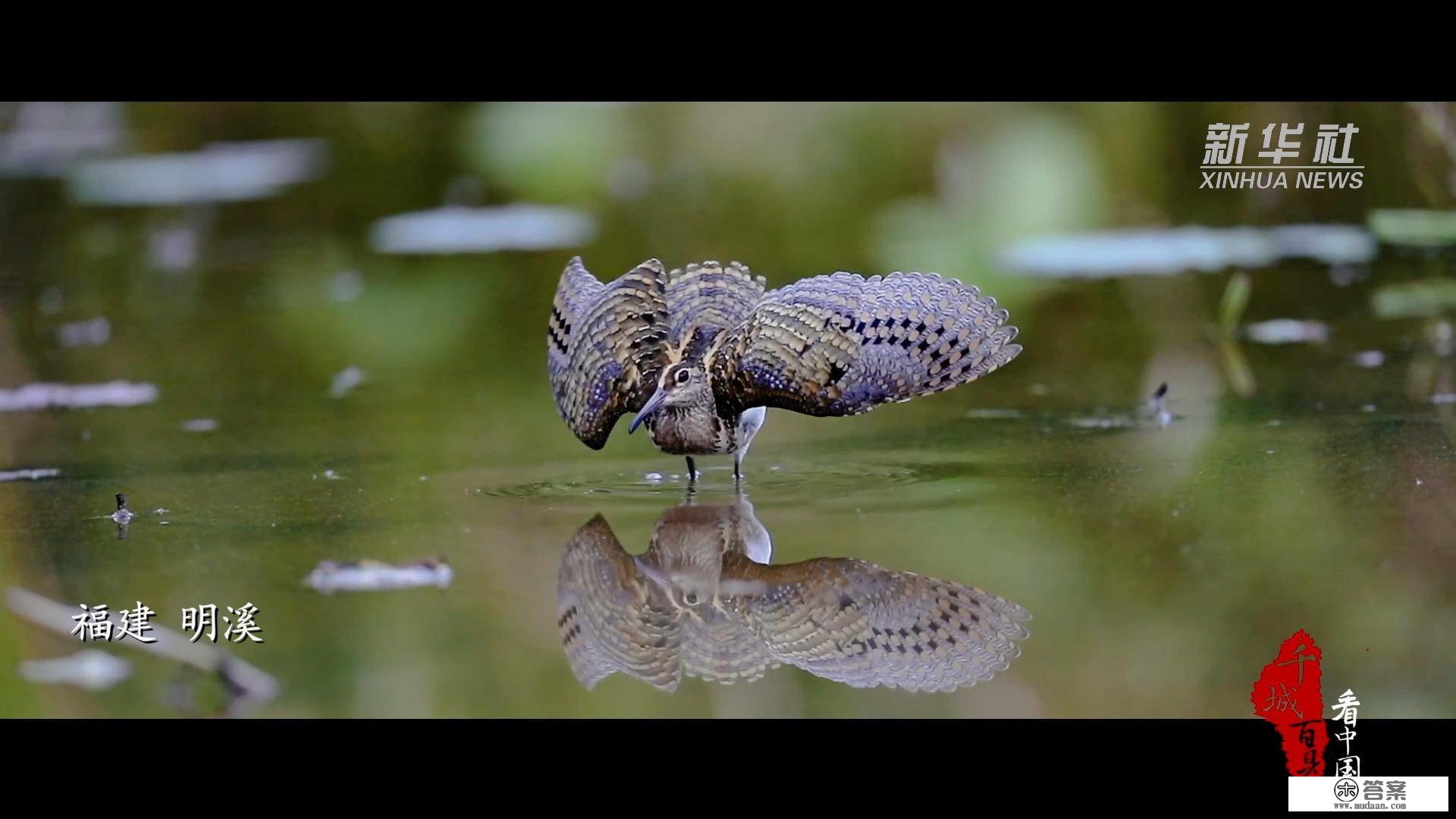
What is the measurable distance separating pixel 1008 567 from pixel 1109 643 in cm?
58

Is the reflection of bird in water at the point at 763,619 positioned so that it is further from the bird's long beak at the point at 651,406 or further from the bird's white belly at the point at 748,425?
the bird's white belly at the point at 748,425

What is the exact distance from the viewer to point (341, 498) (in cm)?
596

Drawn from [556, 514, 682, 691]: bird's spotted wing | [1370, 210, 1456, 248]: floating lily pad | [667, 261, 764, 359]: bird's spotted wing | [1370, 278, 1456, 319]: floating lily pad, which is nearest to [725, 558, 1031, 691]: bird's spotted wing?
[556, 514, 682, 691]: bird's spotted wing

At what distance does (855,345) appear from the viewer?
5844 millimetres

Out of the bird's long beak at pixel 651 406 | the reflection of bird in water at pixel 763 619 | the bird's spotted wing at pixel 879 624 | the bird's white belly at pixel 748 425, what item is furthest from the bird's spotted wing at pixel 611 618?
the bird's white belly at pixel 748 425

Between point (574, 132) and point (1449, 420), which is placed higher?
point (574, 132)

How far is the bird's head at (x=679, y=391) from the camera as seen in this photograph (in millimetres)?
5996

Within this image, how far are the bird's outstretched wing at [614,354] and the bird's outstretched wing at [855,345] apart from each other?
26cm

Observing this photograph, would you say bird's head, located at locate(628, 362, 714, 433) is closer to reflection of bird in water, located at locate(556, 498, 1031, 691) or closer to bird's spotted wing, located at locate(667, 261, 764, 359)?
bird's spotted wing, located at locate(667, 261, 764, 359)

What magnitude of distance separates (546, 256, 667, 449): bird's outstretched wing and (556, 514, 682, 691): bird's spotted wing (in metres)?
0.78

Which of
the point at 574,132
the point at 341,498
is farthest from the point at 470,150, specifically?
the point at 341,498

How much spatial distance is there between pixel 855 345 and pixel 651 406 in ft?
2.43

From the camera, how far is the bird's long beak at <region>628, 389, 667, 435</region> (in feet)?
19.6

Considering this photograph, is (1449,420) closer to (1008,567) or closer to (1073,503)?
(1073,503)
